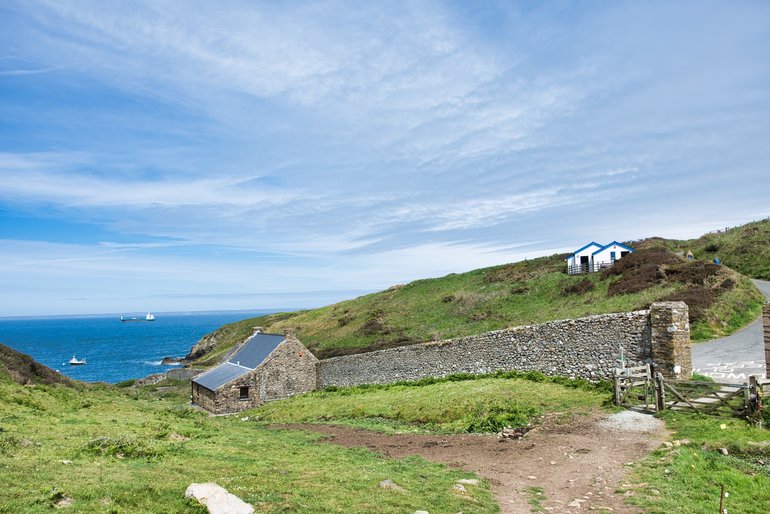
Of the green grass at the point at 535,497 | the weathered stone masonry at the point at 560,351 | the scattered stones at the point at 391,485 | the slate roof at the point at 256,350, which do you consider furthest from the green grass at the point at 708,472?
the slate roof at the point at 256,350

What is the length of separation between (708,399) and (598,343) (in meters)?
7.05

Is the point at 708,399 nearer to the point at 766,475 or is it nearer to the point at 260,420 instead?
the point at 766,475

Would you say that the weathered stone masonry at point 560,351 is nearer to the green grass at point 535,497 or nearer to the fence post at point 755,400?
the fence post at point 755,400

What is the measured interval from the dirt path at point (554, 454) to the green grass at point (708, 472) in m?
0.57

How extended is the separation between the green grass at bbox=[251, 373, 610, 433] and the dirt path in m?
1.26

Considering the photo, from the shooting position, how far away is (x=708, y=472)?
450 inches

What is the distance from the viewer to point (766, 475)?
1099 centimetres

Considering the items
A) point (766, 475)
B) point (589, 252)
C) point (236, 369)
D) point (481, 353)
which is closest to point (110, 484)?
point (766, 475)

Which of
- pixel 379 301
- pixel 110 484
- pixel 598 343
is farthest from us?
pixel 379 301

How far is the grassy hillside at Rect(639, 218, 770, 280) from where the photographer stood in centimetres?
5303

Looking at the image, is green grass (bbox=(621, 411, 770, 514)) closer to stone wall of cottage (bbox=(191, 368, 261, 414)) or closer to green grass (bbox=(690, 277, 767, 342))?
green grass (bbox=(690, 277, 767, 342))

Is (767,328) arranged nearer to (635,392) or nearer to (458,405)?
(635,392)

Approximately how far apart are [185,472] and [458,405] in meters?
12.9

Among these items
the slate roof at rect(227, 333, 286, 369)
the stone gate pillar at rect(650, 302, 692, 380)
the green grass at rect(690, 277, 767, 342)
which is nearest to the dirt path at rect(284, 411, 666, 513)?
the stone gate pillar at rect(650, 302, 692, 380)
